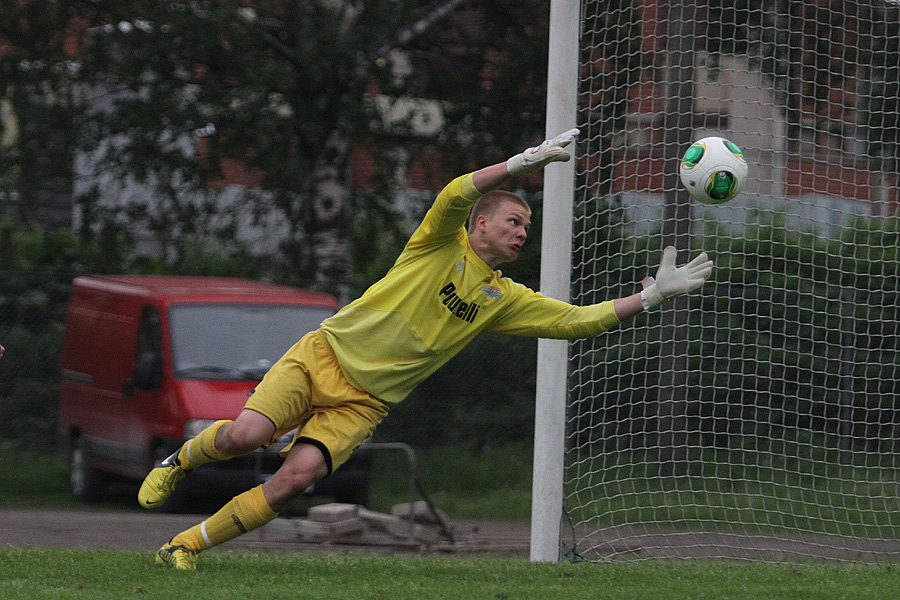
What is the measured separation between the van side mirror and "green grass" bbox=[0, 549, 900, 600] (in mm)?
4918

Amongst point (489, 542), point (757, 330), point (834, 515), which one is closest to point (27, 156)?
point (489, 542)

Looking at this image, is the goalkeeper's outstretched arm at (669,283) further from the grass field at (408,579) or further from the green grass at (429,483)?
the green grass at (429,483)

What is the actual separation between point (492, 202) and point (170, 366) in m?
6.21

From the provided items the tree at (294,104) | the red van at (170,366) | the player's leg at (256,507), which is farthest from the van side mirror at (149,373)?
the player's leg at (256,507)

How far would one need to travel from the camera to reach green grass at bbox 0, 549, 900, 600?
212 inches

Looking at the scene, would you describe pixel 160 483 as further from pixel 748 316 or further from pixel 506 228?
pixel 748 316

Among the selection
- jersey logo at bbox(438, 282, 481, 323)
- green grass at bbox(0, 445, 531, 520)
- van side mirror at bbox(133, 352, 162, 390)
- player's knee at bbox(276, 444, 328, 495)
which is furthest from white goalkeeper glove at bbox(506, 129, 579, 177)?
green grass at bbox(0, 445, 531, 520)

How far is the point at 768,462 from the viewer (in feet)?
33.7

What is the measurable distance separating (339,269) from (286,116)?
6.36 feet

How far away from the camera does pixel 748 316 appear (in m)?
11.1

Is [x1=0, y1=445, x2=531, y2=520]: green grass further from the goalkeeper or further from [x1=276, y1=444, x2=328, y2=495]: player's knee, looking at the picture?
[x1=276, y1=444, x2=328, y2=495]: player's knee

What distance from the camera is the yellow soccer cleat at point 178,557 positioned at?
601 centimetres

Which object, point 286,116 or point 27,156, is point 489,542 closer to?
point 286,116

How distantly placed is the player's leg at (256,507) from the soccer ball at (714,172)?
2.41 m
